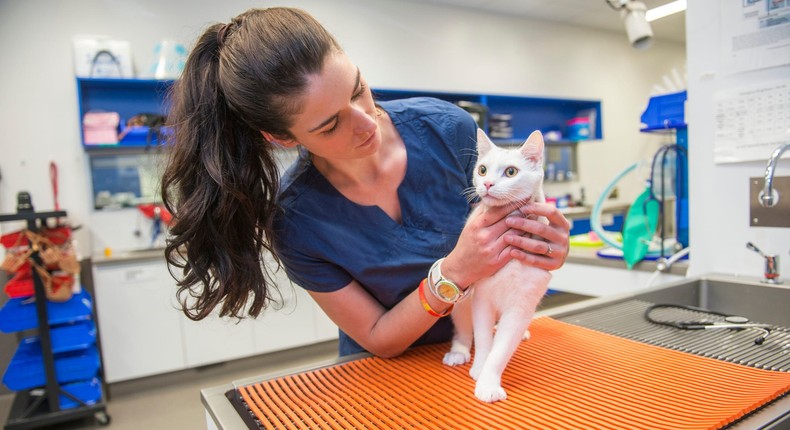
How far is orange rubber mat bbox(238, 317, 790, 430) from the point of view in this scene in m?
0.59

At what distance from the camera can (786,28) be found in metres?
1.14

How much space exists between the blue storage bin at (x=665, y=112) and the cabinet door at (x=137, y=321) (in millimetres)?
2555

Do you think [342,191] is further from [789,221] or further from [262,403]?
[789,221]

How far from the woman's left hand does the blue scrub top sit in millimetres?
252

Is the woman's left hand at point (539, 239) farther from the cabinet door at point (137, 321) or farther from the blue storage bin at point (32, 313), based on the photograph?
the cabinet door at point (137, 321)

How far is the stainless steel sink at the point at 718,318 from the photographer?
768 millimetres

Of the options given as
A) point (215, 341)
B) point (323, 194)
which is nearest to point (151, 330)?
point (215, 341)

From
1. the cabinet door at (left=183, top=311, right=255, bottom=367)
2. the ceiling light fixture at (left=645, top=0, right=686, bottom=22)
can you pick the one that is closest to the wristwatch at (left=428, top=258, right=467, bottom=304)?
the cabinet door at (left=183, top=311, right=255, bottom=367)

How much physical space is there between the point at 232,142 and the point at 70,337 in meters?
2.03

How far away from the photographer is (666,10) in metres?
4.50

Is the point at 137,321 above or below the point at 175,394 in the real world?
above

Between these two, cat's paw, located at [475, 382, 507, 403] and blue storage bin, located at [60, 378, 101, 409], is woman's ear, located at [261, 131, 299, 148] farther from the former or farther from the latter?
blue storage bin, located at [60, 378, 101, 409]

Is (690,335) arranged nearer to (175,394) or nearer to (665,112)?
(665,112)

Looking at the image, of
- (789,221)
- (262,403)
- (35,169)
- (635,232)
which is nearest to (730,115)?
(789,221)
